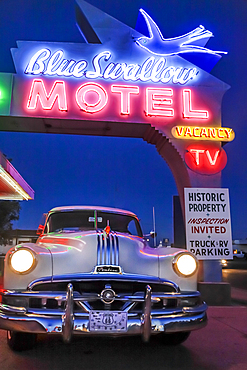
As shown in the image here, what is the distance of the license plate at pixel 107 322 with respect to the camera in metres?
2.67

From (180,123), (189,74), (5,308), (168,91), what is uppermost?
(189,74)

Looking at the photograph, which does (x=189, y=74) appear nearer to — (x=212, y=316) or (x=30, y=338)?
(x=212, y=316)

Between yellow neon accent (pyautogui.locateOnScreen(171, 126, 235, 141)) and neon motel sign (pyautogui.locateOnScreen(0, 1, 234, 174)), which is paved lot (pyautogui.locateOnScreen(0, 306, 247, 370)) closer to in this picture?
neon motel sign (pyautogui.locateOnScreen(0, 1, 234, 174))

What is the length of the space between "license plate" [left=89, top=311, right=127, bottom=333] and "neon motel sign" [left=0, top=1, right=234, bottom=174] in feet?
17.6

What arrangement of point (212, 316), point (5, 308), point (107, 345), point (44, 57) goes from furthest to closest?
point (44, 57), point (212, 316), point (107, 345), point (5, 308)

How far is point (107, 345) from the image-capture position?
3.72m

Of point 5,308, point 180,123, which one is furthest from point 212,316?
point 180,123

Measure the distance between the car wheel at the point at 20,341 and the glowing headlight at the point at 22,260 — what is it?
83cm

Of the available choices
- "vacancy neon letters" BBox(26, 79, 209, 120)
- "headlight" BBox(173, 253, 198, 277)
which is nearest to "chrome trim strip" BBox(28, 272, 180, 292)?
"headlight" BBox(173, 253, 198, 277)

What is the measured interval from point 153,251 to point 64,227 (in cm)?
150

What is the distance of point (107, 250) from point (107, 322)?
0.74m

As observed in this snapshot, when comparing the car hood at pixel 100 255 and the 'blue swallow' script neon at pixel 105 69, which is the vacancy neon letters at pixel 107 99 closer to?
the 'blue swallow' script neon at pixel 105 69

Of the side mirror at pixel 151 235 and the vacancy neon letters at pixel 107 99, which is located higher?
the vacancy neon letters at pixel 107 99

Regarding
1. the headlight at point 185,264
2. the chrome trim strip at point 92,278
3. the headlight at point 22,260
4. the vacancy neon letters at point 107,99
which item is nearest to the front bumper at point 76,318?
the chrome trim strip at point 92,278
